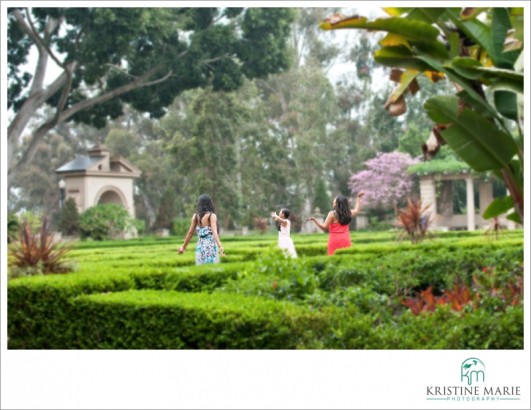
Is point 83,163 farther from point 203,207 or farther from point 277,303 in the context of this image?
point 203,207

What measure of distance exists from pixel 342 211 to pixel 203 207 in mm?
253

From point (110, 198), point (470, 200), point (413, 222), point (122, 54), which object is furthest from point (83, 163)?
point (110, 198)

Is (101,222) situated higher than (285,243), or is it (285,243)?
(101,222)

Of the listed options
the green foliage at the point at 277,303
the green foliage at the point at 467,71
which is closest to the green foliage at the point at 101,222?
the green foliage at the point at 277,303

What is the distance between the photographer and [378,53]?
527 cm

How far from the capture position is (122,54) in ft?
50.8

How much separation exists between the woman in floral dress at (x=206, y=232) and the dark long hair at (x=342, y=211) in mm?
218

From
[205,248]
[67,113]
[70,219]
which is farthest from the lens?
[67,113]

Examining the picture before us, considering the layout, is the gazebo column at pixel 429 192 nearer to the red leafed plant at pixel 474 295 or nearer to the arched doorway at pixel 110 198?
the red leafed plant at pixel 474 295

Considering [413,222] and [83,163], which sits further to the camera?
[413,222]

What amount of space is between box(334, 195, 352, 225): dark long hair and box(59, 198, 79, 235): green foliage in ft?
51.6

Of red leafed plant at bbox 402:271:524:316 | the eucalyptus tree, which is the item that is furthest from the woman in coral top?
the eucalyptus tree

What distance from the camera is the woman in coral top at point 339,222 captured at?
135 cm

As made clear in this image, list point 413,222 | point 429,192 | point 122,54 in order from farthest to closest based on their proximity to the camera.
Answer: point 122,54
point 429,192
point 413,222
